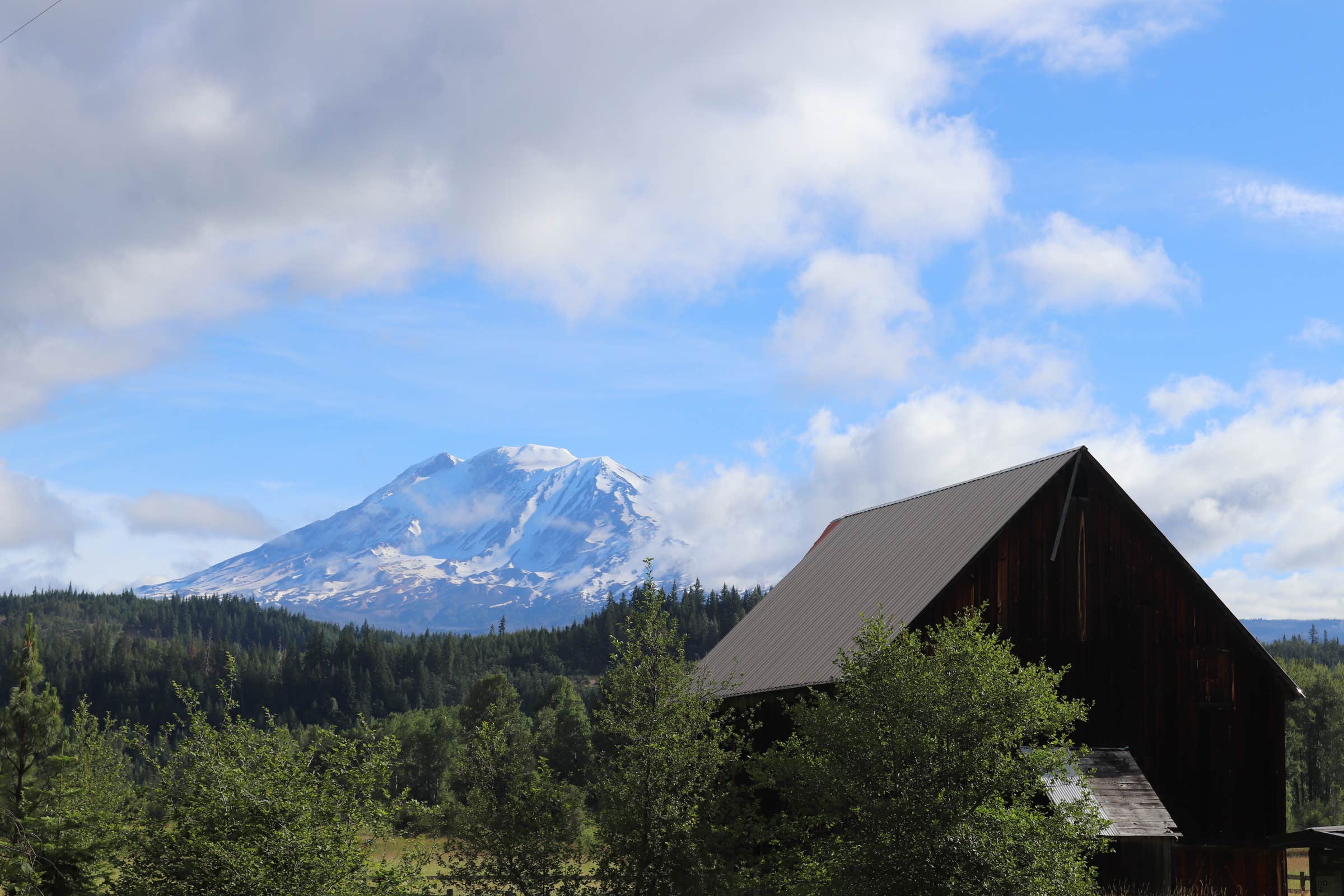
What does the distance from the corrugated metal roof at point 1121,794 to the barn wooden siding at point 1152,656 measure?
737 millimetres

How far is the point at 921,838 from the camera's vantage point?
809 inches

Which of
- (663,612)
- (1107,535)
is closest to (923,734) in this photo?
(663,612)

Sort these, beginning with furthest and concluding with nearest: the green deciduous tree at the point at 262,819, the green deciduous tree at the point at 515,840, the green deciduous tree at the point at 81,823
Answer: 1. the green deciduous tree at the point at 515,840
2. the green deciduous tree at the point at 81,823
3. the green deciduous tree at the point at 262,819

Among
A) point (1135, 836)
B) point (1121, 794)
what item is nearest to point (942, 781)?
point (1135, 836)

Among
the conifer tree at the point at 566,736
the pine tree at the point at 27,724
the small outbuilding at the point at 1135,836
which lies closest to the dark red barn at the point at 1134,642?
the small outbuilding at the point at 1135,836

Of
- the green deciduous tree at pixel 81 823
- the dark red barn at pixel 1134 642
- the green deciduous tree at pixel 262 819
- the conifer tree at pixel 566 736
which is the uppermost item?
the dark red barn at pixel 1134 642

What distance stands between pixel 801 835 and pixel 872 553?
17.1 meters

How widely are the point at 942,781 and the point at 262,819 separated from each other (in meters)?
11.9

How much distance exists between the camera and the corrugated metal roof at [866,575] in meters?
32.4

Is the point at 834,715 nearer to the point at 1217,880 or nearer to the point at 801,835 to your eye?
the point at 801,835

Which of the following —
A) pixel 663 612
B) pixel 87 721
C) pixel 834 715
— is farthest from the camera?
pixel 87 721

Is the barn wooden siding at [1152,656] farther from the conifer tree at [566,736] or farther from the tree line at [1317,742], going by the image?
the tree line at [1317,742]

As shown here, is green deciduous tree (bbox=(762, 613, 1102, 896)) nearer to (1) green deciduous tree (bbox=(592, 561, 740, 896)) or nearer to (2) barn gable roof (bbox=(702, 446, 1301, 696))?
(1) green deciduous tree (bbox=(592, 561, 740, 896))

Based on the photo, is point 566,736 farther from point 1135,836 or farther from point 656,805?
point 1135,836
